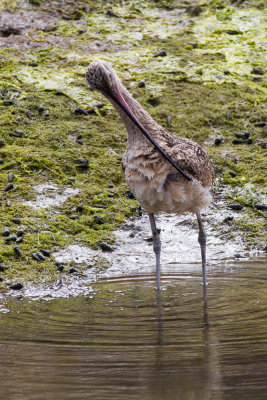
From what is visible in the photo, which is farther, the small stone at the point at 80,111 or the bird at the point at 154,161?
the small stone at the point at 80,111

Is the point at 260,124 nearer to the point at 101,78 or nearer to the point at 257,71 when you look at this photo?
the point at 257,71

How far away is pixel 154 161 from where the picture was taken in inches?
297

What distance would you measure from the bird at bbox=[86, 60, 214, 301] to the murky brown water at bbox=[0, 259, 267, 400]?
0.54 meters

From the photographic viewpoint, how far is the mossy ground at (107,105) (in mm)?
9609

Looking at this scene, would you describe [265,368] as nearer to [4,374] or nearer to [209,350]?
[209,350]

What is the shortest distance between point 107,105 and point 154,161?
15.1 feet

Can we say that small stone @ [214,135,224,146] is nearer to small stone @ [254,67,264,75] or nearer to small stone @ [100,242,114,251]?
small stone @ [254,67,264,75]

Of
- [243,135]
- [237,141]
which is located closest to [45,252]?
[237,141]

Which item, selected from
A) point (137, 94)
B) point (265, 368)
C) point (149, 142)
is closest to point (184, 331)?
point (265, 368)

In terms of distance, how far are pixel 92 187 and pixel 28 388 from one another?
18.2 feet

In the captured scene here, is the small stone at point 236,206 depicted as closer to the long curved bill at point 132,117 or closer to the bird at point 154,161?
the bird at point 154,161

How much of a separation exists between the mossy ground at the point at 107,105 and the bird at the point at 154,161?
1.63 m

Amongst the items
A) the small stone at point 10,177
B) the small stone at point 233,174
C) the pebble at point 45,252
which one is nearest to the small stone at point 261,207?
the small stone at point 233,174

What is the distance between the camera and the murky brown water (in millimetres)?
4816
